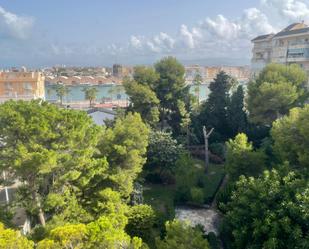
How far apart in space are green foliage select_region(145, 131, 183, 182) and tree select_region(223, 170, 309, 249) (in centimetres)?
968

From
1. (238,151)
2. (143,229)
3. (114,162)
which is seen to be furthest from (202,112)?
(143,229)

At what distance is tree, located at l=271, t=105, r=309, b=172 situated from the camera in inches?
736

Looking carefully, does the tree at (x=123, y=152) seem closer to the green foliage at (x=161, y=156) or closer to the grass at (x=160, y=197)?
the grass at (x=160, y=197)

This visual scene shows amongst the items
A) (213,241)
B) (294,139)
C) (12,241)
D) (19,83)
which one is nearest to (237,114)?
(294,139)

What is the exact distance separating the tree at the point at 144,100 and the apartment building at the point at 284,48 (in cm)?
1928

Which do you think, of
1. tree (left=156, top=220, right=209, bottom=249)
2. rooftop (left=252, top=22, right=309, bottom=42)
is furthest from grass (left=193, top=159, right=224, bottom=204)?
rooftop (left=252, top=22, right=309, bottom=42)

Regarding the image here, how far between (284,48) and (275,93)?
15.1 meters

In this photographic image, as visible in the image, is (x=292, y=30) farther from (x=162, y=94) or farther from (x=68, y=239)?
(x=68, y=239)

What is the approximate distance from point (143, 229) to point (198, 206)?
5799 millimetres

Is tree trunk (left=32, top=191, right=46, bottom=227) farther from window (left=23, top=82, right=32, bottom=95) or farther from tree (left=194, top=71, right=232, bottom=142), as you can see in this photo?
window (left=23, top=82, right=32, bottom=95)

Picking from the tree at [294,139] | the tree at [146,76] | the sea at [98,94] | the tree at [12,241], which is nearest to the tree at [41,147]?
the tree at [12,241]

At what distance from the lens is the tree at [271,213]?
12.5 metres

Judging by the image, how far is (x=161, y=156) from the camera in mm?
25000

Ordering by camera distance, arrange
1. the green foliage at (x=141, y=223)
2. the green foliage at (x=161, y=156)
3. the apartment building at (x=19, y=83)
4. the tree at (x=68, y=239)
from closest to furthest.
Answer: the tree at (x=68, y=239)
the green foliage at (x=141, y=223)
the green foliage at (x=161, y=156)
the apartment building at (x=19, y=83)
